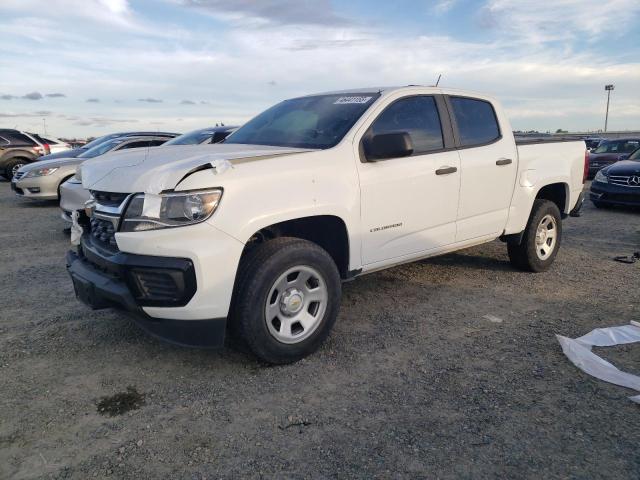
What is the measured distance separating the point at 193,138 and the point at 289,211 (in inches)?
238

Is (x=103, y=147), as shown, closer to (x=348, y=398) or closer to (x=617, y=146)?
(x=348, y=398)

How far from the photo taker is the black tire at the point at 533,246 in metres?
5.53

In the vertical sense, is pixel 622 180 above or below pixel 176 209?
below

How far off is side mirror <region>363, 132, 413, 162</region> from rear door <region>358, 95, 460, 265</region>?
125mm

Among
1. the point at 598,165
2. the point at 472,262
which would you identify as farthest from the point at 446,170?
the point at 598,165

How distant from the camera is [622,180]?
A: 10750 mm

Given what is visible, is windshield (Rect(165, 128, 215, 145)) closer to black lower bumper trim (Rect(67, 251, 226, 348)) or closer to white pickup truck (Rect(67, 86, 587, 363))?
white pickup truck (Rect(67, 86, 587, 363))

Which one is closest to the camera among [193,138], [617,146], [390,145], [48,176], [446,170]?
[390,145]

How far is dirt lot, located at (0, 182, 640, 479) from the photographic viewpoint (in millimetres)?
2539

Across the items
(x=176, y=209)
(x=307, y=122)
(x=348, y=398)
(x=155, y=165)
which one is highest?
(x=307, y=122)

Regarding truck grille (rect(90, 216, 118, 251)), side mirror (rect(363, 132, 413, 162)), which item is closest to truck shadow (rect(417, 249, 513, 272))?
side mirror (rect(363, 132, 413, 162))

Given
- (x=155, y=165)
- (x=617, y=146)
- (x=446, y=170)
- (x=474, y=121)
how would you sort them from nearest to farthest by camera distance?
(x=155, y=165)
(x=446, y=170)
(x=474, y=121)
(x=617, y=146)

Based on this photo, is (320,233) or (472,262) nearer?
(320,233)

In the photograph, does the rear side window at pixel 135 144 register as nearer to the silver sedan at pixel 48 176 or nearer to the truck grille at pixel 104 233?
the silver sedan at pixel 48 176
